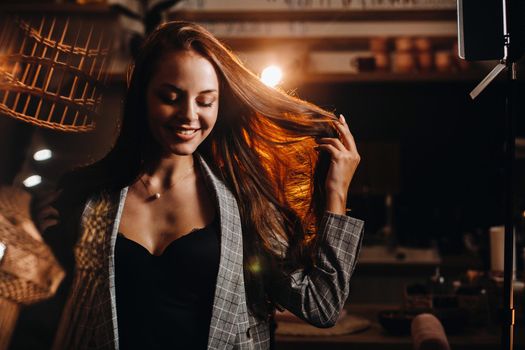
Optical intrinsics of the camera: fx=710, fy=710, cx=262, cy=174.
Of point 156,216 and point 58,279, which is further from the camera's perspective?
point 156,216

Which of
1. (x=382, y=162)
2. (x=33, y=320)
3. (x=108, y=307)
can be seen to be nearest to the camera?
(x=33, y=320)

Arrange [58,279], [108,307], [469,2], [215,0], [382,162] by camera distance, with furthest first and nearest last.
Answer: [215,0] → [382,162] → [469,2] → [108,307] → [58,279]

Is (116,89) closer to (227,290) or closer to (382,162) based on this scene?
(382,162)

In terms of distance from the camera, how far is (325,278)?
1.43m

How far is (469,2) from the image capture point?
1458mm

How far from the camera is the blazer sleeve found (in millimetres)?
1416

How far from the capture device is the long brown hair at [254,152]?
1.48m

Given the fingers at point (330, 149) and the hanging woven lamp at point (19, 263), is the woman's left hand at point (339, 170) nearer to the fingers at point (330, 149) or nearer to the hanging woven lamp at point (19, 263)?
the fingers at point (330, 149)

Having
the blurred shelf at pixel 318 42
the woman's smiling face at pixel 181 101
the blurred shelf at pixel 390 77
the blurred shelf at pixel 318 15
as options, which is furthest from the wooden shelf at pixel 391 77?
the woman's smiling face at pixel 181 101

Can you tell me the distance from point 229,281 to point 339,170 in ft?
1.07

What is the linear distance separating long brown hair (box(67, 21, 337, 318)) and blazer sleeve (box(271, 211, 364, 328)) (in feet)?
0.15

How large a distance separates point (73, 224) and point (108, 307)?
0.18 meters

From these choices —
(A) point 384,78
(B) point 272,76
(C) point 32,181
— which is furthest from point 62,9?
(C) point 32,181

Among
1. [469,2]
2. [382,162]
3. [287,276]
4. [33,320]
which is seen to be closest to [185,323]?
[287,276]
